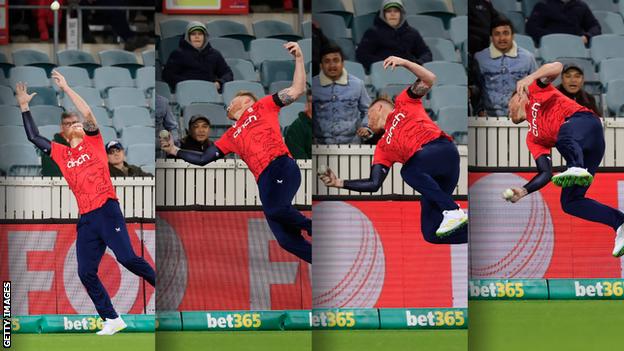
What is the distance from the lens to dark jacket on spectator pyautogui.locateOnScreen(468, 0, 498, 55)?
6.73 meters

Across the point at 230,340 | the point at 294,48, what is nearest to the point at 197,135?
the point at 294,48

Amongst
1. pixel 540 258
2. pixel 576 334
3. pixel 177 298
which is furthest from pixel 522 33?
pixel 177 298

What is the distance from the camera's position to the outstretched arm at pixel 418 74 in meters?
6.57

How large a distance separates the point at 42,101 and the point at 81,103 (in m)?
0.24

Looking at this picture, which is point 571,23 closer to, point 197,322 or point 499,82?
point 499,82

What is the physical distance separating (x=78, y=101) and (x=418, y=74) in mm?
2117

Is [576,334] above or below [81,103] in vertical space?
below

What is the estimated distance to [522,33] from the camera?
6.79 m

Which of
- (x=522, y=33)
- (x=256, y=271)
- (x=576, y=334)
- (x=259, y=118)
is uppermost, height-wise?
(x=522, y=33)

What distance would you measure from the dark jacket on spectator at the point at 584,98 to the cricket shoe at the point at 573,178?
0.40m

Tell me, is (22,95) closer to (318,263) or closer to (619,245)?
(318,263)

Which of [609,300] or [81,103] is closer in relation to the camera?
[81,103]

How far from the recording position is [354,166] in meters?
6.65

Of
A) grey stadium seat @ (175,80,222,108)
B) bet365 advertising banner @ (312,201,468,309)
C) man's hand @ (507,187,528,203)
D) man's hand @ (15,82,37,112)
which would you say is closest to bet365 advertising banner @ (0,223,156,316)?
man's hand @ (15,82,37,112)
